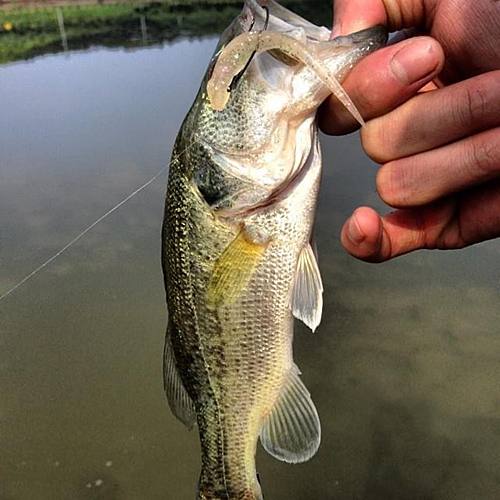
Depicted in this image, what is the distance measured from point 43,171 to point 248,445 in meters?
4.39

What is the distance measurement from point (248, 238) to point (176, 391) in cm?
57

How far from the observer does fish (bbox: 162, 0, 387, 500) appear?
51.8 inches

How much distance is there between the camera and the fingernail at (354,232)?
1.52 m

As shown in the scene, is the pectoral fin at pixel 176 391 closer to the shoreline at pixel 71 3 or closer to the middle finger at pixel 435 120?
the middle finger at pixel 435 120

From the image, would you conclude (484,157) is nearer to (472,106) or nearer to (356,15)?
(472,106)

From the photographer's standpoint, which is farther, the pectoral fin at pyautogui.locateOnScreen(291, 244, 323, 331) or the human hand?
the pectoral fin at pyautogui.locateOnScreen(291, 244, 323, 331)

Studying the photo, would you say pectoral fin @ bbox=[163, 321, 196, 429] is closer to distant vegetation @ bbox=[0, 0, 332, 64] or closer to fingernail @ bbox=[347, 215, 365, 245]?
fingernail @ bbox=[347, 215, 365, 245]

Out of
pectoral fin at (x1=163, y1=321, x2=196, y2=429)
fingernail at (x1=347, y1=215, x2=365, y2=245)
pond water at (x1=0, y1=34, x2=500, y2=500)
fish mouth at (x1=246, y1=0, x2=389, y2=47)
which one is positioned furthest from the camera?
pond water at (x1=0, y1=34, x2=500, y2=500)

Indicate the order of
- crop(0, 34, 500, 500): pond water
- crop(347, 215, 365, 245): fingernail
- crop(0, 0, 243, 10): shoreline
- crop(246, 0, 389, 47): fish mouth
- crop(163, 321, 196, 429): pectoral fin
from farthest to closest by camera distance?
crop(0, 0, 243, 10): shoreline, crop(0, 34, 500, 500): pond water, crop(163, 321, 196, 429): pectoral fin, crop(347, 215, 365, 245): fingernail, crop(246, 0, 389, 47): fish mouth

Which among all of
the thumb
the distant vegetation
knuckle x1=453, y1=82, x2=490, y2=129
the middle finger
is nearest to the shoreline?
the distant vegetation

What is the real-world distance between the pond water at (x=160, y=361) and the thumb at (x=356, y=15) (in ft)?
6.86

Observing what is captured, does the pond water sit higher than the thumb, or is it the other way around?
the thumb

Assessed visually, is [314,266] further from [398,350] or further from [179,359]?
[398,350]

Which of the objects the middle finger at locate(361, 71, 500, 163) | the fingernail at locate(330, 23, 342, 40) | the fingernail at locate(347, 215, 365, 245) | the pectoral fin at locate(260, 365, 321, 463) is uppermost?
the fingernail at locate(330, 23, 342, 40)
